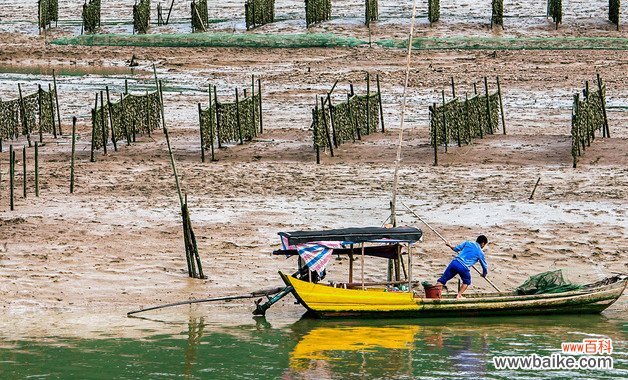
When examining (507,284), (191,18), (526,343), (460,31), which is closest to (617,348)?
(526,343)

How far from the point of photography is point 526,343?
14.4 meters

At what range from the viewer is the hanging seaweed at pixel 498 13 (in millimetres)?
41062

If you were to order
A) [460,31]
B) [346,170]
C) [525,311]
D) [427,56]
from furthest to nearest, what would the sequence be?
1. [460,31]
2. [427,56]
3. [346,170]
4. [525,311]

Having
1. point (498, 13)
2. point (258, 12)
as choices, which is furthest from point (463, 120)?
point (258, 12)

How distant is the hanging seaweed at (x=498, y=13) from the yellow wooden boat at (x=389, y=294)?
1049 inches

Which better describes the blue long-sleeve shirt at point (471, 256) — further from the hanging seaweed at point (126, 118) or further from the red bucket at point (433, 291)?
the hanging seaweed at point (126, 118)

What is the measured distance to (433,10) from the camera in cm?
4203

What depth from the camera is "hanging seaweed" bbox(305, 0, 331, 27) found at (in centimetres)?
4275

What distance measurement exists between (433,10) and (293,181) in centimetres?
2126

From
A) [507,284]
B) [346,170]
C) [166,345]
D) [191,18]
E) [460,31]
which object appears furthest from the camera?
[191,18]

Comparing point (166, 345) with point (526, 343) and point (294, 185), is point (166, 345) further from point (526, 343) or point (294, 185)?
point (294, 185)

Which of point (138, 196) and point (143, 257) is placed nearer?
point (143, 257)

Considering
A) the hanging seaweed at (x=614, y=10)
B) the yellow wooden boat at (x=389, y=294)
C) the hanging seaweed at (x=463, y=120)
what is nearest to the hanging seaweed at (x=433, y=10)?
the hanging seaweed at (x=614, y=10)

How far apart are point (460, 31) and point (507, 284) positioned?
2568cm
